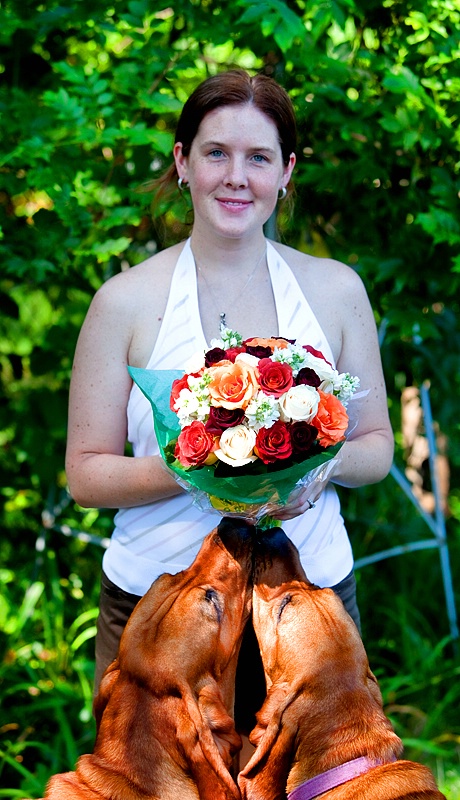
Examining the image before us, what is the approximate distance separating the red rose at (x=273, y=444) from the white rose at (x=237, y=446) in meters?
0.02

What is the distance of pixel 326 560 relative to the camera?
2717 millimetres

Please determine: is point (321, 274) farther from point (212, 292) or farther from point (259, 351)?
point (259, 351)

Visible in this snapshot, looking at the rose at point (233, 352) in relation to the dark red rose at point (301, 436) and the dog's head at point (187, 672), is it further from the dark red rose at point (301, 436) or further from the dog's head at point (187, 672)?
the dog's head at point (187, 672)

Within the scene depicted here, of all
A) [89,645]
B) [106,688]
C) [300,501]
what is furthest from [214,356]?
[89,645]

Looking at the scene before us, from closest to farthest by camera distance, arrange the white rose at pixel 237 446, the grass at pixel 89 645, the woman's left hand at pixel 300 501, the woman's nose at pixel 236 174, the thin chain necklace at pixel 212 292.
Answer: the white rose at pixel 237 446, the woman's left hand at pixel 300 501, the woman's nose at pixel 236 174, the thin chain necklace at pixel 212 292, the grass at pixel 89 645

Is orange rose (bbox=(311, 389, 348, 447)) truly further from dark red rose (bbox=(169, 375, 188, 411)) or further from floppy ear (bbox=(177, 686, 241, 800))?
floppy ear (bbox=(177, 686, 241, 800))

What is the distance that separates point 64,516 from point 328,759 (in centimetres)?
258

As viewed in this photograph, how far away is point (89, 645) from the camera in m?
4.42

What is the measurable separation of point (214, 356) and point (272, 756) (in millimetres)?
951

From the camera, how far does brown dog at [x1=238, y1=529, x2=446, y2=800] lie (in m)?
2.19

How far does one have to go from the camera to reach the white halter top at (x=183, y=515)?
8.76 ft

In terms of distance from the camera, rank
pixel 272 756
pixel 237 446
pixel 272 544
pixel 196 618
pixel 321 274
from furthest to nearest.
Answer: pixel 321 274 → pixel 272 544 → pixel 196 618 → pixel 272 756 → pixel 237 446

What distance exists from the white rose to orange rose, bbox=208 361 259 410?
6cm

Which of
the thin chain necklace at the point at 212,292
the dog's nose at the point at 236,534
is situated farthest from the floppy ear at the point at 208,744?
the thin chain necklace at the point at 212,292
